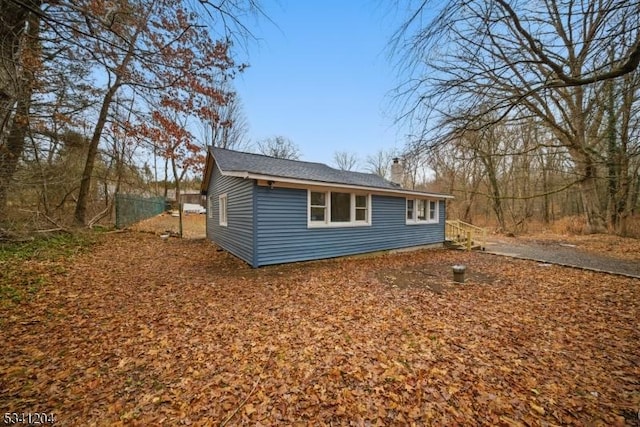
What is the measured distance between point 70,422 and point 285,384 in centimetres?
190

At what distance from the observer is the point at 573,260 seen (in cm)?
882

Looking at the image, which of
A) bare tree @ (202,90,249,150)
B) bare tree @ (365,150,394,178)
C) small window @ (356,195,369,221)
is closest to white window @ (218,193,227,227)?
small window @ (356,195,369,221)

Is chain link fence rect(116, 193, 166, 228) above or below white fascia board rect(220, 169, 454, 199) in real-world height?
below

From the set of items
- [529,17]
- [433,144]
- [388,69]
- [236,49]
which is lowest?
[433,144]

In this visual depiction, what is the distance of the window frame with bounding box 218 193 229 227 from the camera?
9.50 meters

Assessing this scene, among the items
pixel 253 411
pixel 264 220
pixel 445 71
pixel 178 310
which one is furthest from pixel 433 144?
pixel 178 310

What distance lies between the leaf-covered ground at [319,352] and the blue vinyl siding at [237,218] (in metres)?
1.66

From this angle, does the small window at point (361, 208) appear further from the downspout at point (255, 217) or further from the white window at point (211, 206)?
the white window at point (211, 206)

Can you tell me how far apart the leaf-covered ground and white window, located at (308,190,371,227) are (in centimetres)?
256

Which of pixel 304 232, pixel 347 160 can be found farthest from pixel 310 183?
pixel 347 160

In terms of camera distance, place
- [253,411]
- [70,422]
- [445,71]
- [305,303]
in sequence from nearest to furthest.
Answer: [70,422]
[253,411]
[445,71]
[305,303]

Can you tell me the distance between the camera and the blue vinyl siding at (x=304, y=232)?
22.8 feet

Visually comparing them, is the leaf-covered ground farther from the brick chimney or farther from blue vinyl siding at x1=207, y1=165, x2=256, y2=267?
the brick chimney

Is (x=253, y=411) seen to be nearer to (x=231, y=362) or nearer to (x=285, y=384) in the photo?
(x=285, y=384)
